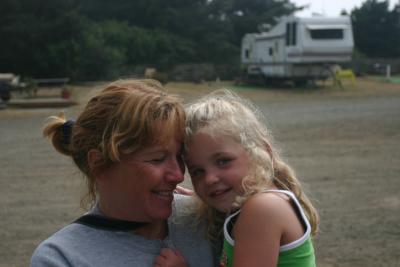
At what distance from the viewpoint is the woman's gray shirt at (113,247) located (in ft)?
5.63

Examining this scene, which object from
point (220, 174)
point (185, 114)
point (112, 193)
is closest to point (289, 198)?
point (220, 174)

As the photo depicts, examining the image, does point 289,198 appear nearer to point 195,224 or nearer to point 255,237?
point 255,237

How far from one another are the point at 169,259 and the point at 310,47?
28112 millimetres

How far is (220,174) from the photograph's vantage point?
1.93 meters

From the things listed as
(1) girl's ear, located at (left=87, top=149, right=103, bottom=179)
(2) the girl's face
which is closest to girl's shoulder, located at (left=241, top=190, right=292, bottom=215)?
(2) the girl's face

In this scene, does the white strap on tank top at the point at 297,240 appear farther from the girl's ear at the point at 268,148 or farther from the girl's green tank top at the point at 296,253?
the girl's ear at the point at 268,148

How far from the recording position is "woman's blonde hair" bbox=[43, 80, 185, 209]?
5.58ft

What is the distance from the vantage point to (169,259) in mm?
1802

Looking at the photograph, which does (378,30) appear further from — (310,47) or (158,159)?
(158,159)

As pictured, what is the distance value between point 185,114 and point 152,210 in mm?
285

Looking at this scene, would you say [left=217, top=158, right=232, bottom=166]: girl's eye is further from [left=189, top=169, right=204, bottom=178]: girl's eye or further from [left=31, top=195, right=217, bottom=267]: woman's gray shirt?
[left=31, top=195, right=217, bottom=267]: woman's gray shirt

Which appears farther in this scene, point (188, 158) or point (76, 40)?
point (76, 40)

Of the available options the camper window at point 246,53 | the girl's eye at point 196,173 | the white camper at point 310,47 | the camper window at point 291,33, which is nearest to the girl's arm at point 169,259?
the girl's eye at point 196,173

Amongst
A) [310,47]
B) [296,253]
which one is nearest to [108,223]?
[296,253]
